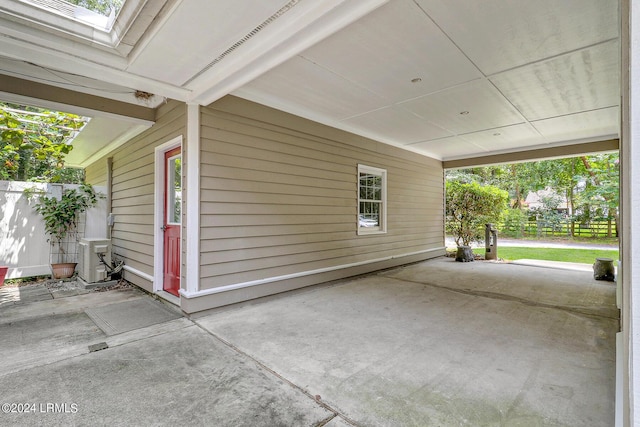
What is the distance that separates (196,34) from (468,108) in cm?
386

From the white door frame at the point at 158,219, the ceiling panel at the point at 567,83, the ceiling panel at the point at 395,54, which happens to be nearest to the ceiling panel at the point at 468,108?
the ceiling panel at the point at 567,83

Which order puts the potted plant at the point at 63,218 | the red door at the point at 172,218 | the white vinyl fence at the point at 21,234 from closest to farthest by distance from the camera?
1. the red door at the point at 172,218
2. the white vinyl fence at the point at 21,234
3. the potted plant at the point at 63,218

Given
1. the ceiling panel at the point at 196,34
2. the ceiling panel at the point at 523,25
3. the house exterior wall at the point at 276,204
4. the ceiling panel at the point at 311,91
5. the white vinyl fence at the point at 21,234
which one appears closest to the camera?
the ceiling panel at the point at 196,34

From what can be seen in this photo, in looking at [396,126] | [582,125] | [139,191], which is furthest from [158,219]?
[582,125]

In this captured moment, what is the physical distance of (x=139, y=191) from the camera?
4957 millimetres

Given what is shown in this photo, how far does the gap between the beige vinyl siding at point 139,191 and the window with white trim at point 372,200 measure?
3341 mm

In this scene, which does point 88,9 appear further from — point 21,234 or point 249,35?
point 21,234

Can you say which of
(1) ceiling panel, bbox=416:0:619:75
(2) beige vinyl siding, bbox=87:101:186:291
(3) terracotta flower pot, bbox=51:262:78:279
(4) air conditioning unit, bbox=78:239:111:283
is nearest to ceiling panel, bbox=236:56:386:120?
(2) beige vinyl siding, bbox=87:101:186:291

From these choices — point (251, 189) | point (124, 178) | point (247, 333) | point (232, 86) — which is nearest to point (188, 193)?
point (251, 189)

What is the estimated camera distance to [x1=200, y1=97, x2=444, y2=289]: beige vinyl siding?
365 cm

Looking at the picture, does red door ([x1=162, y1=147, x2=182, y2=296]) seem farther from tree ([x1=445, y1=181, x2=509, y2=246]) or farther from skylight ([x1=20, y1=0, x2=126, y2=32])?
tree ([x1=445, y1=181, x2=509, y2=246])

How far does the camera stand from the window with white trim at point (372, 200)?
19.4 ft

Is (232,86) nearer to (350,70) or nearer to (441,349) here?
(350,70)

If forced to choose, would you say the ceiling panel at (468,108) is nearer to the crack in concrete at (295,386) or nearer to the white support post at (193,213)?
the white support post at (193,213)
